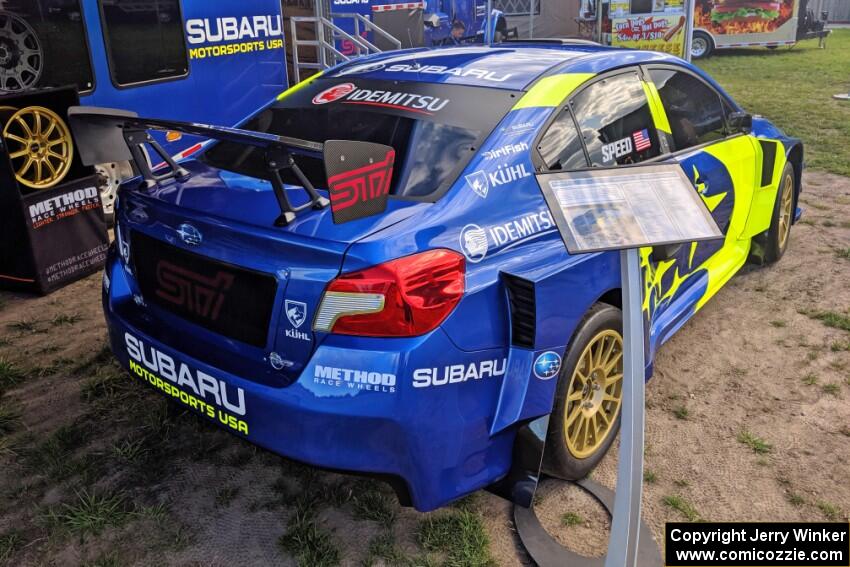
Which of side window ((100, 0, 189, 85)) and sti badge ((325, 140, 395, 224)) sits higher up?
side window ((100, 0, 189, 85))

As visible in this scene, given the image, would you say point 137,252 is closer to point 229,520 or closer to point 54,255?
point 229,520

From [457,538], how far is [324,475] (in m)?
0.62

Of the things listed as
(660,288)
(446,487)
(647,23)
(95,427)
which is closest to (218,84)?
(95,427)

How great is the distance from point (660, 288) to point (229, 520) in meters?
2.04

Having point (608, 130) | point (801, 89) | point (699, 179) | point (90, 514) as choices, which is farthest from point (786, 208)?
point (801, 89)

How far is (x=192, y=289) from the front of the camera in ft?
7.92

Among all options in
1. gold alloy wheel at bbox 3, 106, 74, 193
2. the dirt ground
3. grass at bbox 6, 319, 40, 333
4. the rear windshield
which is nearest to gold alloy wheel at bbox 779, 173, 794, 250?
the dirt ground

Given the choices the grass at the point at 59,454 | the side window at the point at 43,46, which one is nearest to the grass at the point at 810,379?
the grass at the point at 59,454

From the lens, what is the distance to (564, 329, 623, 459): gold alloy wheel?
2631mm

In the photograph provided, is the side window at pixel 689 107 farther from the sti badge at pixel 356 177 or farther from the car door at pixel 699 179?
the sti badge at pixel 356 177

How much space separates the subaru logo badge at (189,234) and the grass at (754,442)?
2.38 m

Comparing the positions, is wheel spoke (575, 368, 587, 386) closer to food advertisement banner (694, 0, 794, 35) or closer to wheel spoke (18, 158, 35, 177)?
wheel spoke (18, 158, 35, 177)

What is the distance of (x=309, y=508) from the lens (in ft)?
8.63

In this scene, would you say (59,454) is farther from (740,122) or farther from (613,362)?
(740,122)
